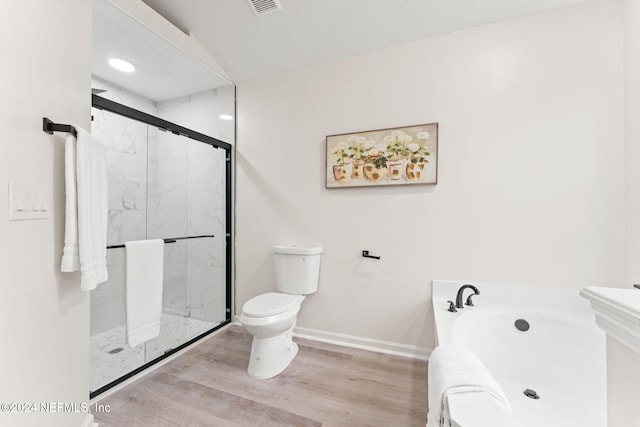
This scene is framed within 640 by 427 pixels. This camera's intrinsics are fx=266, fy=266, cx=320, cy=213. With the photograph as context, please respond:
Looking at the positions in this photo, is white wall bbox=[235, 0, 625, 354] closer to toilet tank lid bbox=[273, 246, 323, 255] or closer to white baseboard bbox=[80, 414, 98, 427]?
toilet tank lid bbox=[273, 246, 323, 255]

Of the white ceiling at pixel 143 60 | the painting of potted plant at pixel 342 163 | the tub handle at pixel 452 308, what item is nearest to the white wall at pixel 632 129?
the tub handle at pixel 452 308

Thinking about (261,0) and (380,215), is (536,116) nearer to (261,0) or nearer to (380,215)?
(380,215)

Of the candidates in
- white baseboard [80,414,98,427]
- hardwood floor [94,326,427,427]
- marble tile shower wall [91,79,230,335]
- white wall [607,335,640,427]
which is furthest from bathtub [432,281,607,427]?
marble tile shower wall [91,79,230,335]

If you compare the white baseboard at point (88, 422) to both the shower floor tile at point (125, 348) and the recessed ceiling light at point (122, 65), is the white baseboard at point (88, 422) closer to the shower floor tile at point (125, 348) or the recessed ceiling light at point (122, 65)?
the shower floor tile at point (125, 348)

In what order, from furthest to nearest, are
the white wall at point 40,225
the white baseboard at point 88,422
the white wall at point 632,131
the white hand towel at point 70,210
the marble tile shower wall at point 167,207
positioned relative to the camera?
1. the marble tile shower wall at point 167,207
2. the white wall at point 632,131
3. the white baseboard at point 88,422
4. the white hand towel at point 70,210
5. the white wall at point 40,225

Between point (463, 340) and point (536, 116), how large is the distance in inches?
60.6

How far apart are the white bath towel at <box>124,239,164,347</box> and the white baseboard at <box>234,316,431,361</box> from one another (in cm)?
118

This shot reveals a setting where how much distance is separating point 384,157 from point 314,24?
46.2 inches

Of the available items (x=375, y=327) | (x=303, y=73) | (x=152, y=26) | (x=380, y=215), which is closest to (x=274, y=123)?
(x=303, y=73)

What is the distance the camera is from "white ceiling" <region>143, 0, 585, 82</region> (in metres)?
1.85

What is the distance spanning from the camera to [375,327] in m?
2.16

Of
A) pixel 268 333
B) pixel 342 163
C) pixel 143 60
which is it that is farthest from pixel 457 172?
pixel 143 60

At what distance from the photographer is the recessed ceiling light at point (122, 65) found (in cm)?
221

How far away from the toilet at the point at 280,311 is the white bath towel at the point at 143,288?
1.86ft
